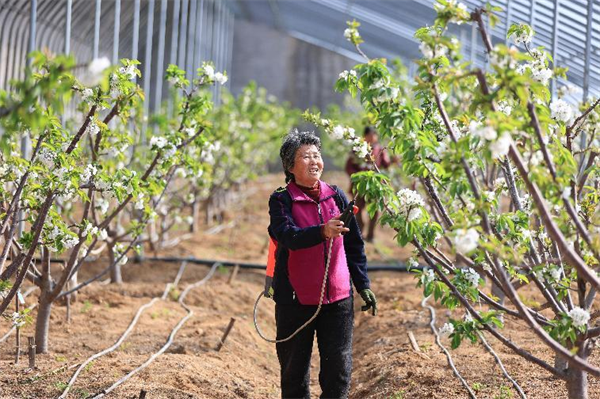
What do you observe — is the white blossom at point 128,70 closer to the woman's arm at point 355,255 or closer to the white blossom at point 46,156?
the white blossom at point 46,156

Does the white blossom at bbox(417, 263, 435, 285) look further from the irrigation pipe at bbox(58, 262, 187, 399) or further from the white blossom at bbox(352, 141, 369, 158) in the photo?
the irrigation pipe at bbox(58, 262, 187, 399)

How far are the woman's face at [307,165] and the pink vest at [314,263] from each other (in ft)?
0.21

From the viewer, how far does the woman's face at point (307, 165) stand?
3877 mm

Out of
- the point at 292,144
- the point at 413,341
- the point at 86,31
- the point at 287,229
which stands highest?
the point at 86,31

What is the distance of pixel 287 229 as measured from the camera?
3.73 metres

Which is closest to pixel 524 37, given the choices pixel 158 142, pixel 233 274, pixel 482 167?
pixel 482 167

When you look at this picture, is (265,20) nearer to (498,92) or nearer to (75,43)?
(75,43)

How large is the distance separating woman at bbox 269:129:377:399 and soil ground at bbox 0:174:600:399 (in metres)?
0.73

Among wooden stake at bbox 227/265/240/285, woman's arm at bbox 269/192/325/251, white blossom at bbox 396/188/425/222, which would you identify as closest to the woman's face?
woman's arm at bbox 269/192/325/251

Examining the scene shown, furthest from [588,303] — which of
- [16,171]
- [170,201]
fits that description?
[170,201]

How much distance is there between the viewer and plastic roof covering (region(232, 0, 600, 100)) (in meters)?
7.41

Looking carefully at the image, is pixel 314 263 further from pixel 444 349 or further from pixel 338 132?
pixel 444 349

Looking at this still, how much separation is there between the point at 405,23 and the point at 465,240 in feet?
31.8

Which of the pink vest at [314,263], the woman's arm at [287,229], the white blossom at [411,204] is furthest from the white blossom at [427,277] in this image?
the pink vest at [314,263]
